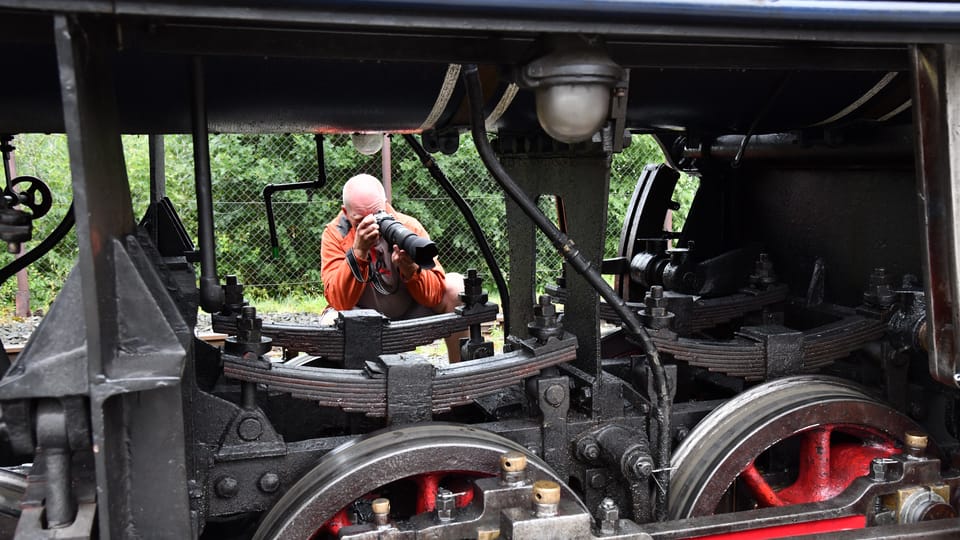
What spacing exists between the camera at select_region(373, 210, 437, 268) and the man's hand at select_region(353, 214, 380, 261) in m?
0.10

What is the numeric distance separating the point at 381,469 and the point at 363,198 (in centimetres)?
216

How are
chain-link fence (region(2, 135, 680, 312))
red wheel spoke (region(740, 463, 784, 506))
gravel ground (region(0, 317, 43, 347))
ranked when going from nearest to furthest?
red wheel spoke (region(740, 463, 784, 506))
gravel ground (region(0, 317, 43, 347))
chain-link fence (region(2, 135, 680, 312))

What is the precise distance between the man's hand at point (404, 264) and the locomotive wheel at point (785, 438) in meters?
1.65

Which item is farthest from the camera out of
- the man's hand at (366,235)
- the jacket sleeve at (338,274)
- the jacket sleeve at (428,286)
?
the jacket sleeve at (338,274)

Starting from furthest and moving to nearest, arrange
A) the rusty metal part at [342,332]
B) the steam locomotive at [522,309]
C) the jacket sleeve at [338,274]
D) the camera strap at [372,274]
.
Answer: the jacket sleeve at [338,274] < the camera strap at [372,274] < the rusty metal part at [342,332] < the steam locomotive at [522,309]

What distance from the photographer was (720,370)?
222 cm

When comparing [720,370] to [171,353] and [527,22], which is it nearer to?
[527,22]

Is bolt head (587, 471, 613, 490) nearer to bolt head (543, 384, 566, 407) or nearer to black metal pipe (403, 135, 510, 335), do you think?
bolt head (543, 384, 566, 407)

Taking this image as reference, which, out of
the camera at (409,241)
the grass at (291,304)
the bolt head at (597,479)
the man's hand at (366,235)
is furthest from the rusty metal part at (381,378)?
the grass at (291,304)

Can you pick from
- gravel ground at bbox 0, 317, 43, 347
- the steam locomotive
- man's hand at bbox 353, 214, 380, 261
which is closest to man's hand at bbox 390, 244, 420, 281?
man's hand at bbox 353, 214, 380, 261

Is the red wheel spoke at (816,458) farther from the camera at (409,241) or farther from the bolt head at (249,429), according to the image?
the bolt head at (249,429)

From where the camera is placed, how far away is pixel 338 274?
395 cm

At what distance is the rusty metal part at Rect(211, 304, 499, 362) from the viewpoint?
254 centimetres

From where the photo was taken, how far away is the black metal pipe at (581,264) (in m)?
1.77
